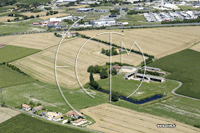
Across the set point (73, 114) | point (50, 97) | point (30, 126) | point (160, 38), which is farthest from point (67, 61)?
point (160, 38)

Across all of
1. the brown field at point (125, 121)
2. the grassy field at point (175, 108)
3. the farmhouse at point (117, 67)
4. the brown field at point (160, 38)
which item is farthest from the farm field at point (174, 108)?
the brown field at point (160, 38)

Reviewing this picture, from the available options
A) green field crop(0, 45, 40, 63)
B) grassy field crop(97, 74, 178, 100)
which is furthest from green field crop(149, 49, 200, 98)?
green field crop(0, 45, 40, 63)

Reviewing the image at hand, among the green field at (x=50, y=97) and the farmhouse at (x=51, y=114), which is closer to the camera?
the farmhouse at (x=51, y=114)

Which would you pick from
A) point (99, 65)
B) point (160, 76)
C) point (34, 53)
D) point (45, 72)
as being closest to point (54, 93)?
point (45, 72)

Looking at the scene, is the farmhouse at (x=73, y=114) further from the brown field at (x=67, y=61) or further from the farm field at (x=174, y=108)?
the brown field at (x=67, y=61)

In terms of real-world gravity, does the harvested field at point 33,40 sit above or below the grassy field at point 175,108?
above
